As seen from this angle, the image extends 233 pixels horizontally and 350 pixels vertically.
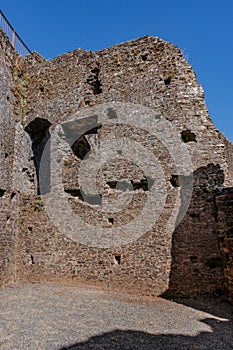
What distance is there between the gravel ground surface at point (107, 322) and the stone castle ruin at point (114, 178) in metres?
1.04

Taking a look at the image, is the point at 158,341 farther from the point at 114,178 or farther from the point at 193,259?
the point at 114,178

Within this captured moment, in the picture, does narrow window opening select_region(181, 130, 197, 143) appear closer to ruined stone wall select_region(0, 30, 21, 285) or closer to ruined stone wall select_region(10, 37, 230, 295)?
ruined stone wall select_region(10, 37, 230, 295)

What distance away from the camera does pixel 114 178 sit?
31.4 feet

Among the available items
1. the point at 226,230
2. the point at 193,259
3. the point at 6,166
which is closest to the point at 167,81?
the point at 226,230

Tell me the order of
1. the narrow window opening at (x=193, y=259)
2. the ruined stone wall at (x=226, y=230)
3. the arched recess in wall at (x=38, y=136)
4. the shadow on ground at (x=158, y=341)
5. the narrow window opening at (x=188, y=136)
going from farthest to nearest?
1. the arched recess in wall at (x=38, y=136)
2. the narrow window opening at (x=188, y=136)
3. the narrow window opening at (x=193, y=259)
4. the ruined stone wall at (x=226, y=230)
5. the shadow on ground at (x=158, y=341)

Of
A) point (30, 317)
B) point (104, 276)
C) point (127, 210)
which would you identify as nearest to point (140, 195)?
point (127, 210)

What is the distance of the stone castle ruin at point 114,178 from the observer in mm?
8297

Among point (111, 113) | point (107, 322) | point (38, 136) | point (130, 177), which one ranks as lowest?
point (107, 322)

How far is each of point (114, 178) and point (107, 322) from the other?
4935 mm

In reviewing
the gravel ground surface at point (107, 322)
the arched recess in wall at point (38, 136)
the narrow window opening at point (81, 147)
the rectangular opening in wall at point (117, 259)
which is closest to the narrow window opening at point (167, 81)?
the narrow window opening at point (81, 147)

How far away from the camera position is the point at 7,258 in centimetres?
952

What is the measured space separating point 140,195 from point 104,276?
2.91 metres

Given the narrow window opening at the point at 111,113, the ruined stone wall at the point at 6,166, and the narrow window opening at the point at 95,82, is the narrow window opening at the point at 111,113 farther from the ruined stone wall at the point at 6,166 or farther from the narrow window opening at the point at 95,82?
the ruined stone wall at the point at 6,166

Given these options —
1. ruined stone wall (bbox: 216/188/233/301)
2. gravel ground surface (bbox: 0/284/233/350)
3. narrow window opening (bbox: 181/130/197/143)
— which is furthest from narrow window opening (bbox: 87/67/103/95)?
gravel ground surface (bbox: 0/284/233/350)
